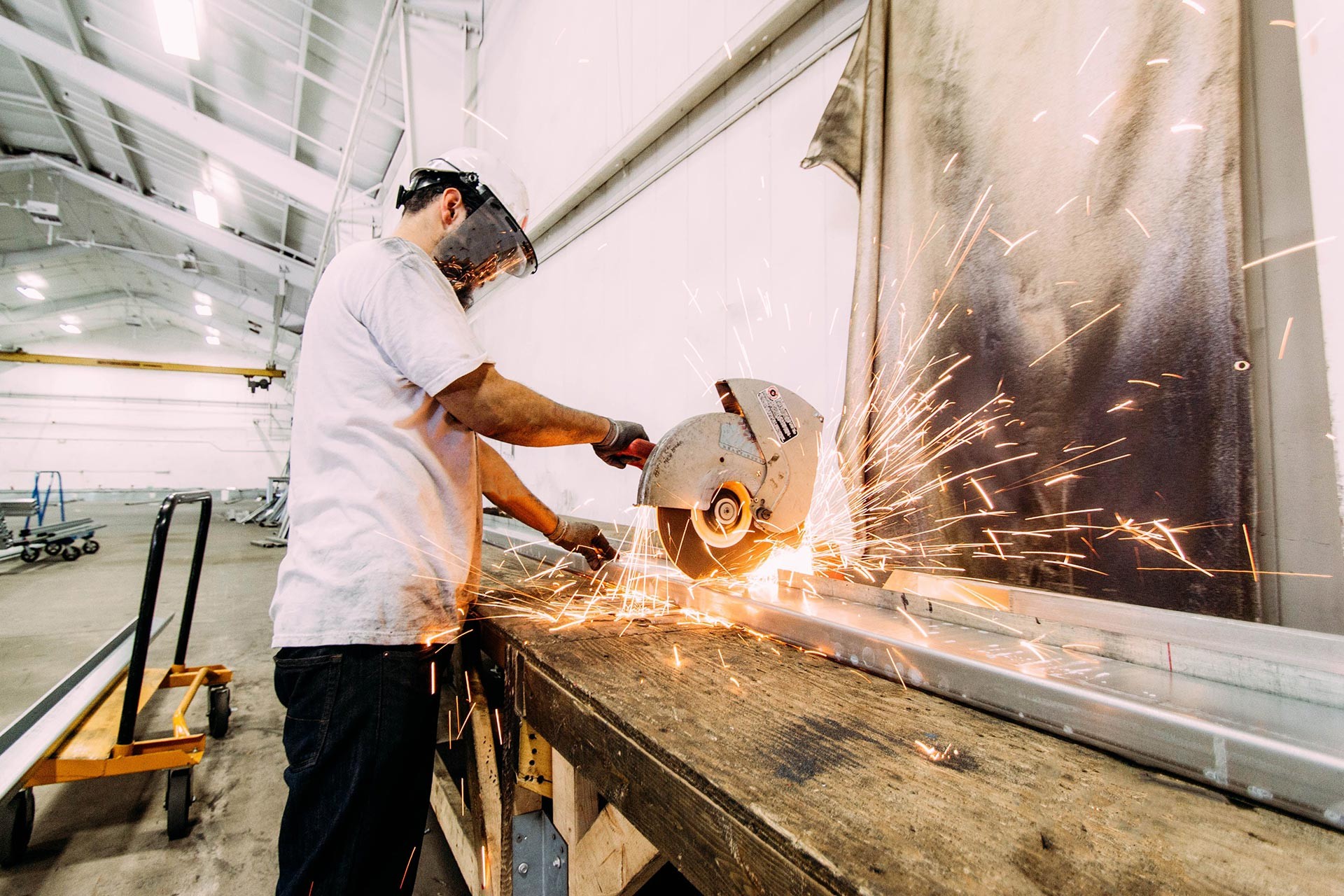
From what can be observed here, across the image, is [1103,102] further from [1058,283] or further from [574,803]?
[574,803]

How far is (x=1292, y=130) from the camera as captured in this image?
3.36 feet

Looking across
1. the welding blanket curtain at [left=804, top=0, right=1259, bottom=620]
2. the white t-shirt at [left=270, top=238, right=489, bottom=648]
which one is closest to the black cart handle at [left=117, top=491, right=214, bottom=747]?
the white t-shirt at [left=270, top=238, right=489, bottom=648]

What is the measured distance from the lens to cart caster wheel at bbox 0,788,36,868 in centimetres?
175

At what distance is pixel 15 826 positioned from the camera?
1783mm

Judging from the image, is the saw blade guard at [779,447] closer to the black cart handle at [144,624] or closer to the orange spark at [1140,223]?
the orange spark at [1140,223]

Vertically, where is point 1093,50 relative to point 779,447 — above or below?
above

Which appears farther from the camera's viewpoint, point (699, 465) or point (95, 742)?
point (95, 742)

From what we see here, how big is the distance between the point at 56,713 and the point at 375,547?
1986 mm

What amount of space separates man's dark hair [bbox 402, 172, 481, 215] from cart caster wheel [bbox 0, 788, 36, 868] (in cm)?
212

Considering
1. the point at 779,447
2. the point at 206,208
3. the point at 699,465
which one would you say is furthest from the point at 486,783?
the point at 206,208

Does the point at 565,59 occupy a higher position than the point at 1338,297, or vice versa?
the point at 565,59

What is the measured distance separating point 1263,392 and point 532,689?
142 centimetres

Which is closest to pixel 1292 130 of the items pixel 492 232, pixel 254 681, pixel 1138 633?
pixel 1138 633

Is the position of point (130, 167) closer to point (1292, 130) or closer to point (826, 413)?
point (826, 413)
